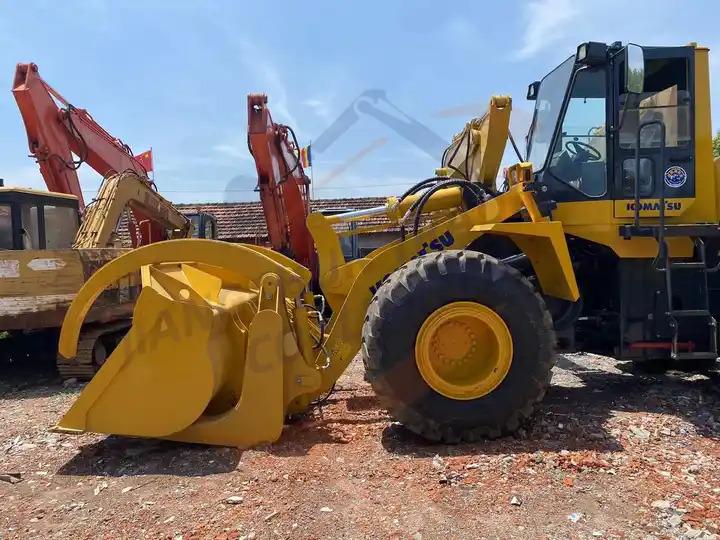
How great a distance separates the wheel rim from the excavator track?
445 cm

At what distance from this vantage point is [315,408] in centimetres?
443

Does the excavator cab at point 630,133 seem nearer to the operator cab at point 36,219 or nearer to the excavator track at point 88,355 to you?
the excavator track at point 88,355

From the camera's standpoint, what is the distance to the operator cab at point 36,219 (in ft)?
22.8

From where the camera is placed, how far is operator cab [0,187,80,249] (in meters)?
6.94

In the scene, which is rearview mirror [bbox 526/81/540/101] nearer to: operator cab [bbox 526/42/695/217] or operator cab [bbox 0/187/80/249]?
operator cab [bbox 526/42/695/217]

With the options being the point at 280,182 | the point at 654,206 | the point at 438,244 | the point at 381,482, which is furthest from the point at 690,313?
the point at 280,182

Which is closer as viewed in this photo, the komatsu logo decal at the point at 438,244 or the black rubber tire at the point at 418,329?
the black rubber tire at the point at 418,329

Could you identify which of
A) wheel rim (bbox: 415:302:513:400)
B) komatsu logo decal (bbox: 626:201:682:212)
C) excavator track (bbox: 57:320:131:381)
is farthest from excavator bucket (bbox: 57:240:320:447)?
excavator track (bbox: 57:320:131:381)

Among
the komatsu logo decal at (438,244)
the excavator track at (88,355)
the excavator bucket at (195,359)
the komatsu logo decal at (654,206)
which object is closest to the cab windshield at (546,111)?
the komatsu logo decal at (654,206)

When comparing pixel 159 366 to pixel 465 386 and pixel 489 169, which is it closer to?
pixel 465 386

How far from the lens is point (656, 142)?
4332mm

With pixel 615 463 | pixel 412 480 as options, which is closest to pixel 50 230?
pixel 412 480

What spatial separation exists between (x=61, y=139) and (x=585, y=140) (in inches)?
289

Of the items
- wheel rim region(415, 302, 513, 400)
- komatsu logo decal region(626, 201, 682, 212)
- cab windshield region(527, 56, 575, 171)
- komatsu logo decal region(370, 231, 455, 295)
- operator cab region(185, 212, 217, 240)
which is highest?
cab windshield region(527, 56, 575, 171)
